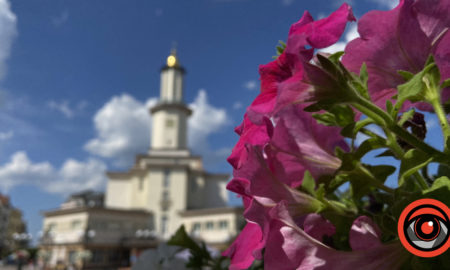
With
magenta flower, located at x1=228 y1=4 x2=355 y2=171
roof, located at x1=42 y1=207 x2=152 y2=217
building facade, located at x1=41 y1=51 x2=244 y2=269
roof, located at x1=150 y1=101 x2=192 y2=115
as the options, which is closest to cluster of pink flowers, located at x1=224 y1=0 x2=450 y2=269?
magenta flower, located at x1=228 y1=4 x2=355 y2=171

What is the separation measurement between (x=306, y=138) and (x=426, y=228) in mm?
207

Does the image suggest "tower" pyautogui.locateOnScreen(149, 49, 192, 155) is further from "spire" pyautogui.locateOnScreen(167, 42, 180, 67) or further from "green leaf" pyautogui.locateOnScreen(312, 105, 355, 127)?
"green leaf" pyautogui.locateOnScreen(312, 105, 355, 127)

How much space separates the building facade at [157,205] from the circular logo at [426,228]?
33.1m

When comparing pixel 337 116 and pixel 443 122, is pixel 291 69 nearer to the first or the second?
pixel 337 116

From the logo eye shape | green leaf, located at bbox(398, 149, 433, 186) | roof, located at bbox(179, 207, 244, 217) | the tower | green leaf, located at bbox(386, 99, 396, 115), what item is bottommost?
the logo eye shape

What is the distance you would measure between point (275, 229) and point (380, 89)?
0.30 meters

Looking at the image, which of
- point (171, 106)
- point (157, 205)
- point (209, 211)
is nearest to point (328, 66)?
point (209, 211)

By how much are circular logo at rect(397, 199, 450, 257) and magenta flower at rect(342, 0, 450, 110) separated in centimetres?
26

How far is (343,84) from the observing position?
1.41 ft

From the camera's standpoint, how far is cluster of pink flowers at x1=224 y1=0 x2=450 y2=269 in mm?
407

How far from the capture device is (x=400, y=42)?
50 centimetres

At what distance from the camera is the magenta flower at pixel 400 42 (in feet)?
1.51

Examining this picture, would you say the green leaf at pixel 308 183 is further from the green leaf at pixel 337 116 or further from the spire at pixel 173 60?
the spire at pixel 173 60

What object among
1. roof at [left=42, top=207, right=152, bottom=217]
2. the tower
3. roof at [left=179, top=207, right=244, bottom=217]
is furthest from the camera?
the tower
